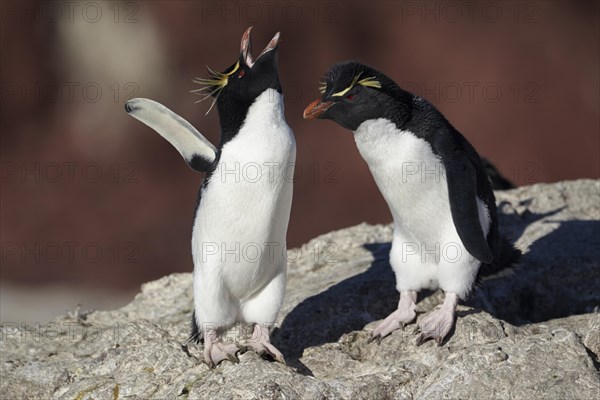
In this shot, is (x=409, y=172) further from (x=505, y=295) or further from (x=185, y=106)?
(x=185, y=106)

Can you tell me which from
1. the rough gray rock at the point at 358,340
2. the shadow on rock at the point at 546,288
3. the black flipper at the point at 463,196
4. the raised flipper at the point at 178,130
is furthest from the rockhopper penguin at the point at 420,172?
the shadow on rock at the point at 546,288

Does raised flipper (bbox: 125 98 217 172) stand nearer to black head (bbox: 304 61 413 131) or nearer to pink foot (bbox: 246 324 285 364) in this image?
black head (bbox: 304 61 413 131)

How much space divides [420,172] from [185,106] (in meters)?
6.05

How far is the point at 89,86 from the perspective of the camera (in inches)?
400

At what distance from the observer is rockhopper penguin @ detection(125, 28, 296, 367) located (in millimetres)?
3742

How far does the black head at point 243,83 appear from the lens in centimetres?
377

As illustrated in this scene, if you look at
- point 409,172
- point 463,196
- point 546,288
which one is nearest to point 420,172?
point 409,172

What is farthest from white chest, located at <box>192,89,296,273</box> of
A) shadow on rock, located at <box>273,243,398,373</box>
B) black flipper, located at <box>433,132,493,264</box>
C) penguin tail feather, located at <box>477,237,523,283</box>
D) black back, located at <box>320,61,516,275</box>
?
penguin tail feather, located at <box>477,237,523,283</box>

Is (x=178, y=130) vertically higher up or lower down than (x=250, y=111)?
higher up

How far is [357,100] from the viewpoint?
153 inches

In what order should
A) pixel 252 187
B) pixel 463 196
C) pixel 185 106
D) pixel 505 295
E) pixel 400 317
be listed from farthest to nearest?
pixel 185 106
pixel 505 295
pixel 400 317
pixel 463 196
pixel 252 187

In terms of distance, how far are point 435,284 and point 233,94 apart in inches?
45.6

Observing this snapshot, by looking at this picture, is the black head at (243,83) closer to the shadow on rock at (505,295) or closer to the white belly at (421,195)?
the white belly at (421,195)

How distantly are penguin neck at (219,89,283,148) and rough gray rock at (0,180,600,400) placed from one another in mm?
867
